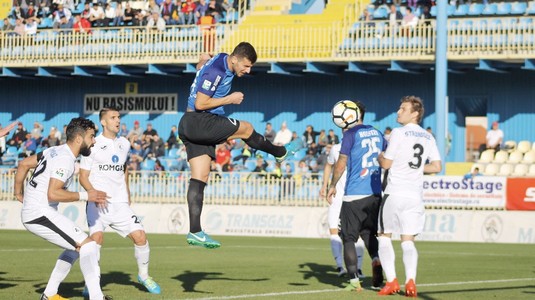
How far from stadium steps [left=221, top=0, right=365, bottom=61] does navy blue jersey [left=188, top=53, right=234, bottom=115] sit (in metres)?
21.3

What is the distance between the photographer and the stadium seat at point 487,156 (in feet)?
101

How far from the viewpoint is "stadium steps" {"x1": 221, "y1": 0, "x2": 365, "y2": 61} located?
33.4m

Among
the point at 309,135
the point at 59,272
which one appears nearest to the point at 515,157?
the point at 309,135

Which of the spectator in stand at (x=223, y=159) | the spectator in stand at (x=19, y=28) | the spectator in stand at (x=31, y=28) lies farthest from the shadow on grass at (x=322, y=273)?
the spectator in stand at (x=19, y=28)

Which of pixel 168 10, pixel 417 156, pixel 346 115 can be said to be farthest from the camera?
pixel 168 10

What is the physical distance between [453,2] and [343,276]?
2031 cm

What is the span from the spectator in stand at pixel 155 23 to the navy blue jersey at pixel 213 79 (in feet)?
76.3

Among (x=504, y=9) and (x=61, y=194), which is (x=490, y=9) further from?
(x=61, y=194)

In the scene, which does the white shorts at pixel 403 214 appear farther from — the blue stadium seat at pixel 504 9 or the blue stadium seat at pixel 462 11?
the blue stadium seat at pixel 462 11

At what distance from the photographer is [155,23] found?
1411 inches

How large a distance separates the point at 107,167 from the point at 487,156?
63.9ft

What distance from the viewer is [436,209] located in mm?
27234

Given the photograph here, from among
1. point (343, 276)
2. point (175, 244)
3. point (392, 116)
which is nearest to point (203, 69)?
point (343, 276)

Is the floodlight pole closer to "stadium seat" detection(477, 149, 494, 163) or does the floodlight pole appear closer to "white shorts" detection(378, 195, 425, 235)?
"stadium seat" detection(477, 149, 494, 163)
